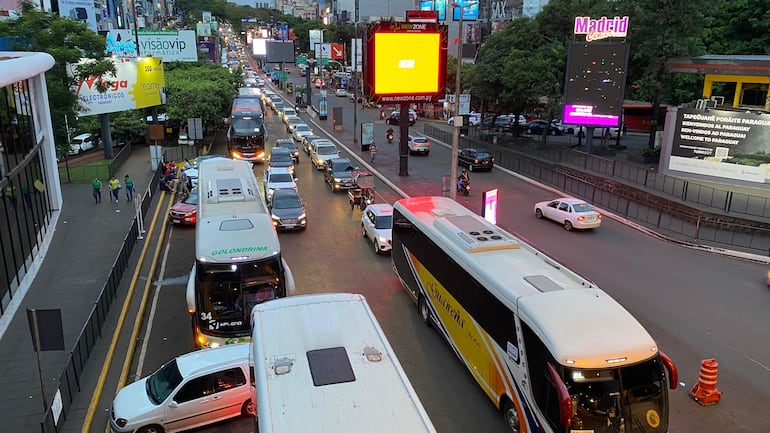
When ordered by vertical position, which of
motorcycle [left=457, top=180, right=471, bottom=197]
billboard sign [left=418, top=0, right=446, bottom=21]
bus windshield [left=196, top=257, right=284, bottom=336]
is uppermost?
billboard sign [left=418, top=0, right=446, bottom=21]

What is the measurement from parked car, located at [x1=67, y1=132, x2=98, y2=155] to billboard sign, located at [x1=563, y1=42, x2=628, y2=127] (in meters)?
33.8

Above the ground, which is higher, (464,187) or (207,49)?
(207,49)

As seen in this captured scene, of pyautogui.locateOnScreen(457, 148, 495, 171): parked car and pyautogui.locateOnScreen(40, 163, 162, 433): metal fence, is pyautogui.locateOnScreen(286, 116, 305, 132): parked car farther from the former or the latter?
pyautogui.locateOnScreen(40, 163, 162, 433): metal fence

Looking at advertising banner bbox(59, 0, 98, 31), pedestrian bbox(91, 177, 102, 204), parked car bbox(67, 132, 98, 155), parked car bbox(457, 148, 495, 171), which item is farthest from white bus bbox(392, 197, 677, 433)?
advertising banner bbox(59, 0, 98, 31)

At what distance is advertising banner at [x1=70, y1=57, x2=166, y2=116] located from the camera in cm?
3684

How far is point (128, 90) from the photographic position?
40.4 metres

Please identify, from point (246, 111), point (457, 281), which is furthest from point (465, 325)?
point (246, 111)

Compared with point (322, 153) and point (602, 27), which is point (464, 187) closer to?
point (322, 153)

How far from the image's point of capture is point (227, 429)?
11.4 meters

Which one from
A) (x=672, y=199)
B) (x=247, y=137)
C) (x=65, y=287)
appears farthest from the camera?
(x=247, y=137)

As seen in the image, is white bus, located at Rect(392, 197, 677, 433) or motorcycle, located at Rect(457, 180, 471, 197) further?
motorcycle, located at Rect(457, 180, 471, 197)

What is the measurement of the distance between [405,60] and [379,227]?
14.2m

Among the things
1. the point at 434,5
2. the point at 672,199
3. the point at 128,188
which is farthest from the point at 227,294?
the point at 434,5

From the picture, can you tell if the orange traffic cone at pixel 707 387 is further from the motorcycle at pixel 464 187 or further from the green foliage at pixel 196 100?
the green foliage at pixel 196 100
